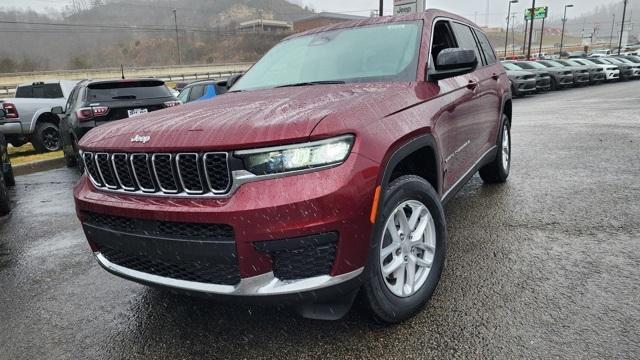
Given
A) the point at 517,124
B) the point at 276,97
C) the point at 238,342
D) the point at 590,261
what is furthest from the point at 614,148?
the point at 238,342

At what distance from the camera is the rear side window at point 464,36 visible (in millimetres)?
4082

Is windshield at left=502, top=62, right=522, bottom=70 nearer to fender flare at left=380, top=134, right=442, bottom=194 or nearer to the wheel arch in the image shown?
the wheel arch

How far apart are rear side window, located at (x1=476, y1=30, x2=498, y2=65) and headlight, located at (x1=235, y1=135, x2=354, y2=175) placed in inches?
141

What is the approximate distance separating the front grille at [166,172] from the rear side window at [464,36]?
2729mm

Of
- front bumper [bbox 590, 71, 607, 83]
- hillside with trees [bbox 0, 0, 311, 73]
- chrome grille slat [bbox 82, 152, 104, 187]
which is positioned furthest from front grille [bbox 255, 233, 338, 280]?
hillside with trees [bbox 0, 0, 311, 73]

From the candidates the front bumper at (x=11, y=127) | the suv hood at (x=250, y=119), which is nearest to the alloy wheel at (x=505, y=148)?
the suv hood at (x=250, y=119)

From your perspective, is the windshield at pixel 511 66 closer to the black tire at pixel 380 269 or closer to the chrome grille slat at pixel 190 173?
the black tire at pixel 380 269

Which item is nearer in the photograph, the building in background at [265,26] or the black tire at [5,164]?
the black tire at [5,164]

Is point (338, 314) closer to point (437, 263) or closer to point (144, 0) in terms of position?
point (437, 263)

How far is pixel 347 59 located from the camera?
3369 mm

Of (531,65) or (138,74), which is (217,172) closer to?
(531,65)

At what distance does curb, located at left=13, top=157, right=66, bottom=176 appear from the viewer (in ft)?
28.5

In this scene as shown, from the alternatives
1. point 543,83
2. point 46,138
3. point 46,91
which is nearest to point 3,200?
point 46,138

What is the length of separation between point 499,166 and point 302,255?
155 inches
